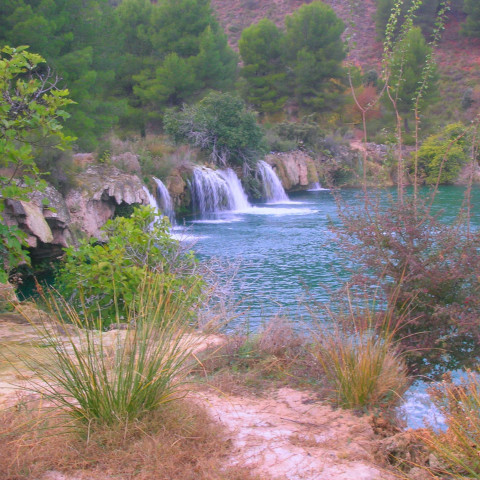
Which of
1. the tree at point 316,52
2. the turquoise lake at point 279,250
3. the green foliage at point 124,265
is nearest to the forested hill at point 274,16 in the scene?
the tree at point 316,52

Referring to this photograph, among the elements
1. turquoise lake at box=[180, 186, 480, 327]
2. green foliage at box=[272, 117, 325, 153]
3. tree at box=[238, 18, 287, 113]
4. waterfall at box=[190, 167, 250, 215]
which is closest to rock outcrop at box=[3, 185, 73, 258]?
turquoise lake at box=[180, 186, 480, 327]

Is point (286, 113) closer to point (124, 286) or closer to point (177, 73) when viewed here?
point (177, 73)

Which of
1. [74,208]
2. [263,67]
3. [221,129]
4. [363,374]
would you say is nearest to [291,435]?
[363,374]

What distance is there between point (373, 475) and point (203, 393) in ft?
4.64

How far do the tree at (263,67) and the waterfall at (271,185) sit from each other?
36.0ft

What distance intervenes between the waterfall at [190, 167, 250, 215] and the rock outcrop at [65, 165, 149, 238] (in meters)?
4.43

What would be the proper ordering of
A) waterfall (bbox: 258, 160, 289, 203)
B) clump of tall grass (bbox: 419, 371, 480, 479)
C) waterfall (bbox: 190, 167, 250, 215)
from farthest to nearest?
1. waterfall (bbox: 258, 160, 289, 203)
2. waterfall (bbox: 190, 167, 250, 215)
3. clump of tall grass (bbox: 419, 371, 480, 479)

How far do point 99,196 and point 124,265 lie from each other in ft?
28.8

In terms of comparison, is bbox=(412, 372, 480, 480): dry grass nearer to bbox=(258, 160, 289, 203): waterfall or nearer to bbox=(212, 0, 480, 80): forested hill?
bbox=(258, 160, 289, 203): waterfall

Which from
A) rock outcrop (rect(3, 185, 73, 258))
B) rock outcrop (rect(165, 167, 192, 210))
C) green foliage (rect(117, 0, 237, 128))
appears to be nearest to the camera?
rock outcrop (rect(3, 185, 73, 258))

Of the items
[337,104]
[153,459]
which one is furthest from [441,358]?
[337,104]

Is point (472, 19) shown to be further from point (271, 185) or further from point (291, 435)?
point (291, 435)

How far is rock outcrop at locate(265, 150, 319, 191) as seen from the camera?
2792 centimetres

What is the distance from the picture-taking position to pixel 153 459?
286cm
